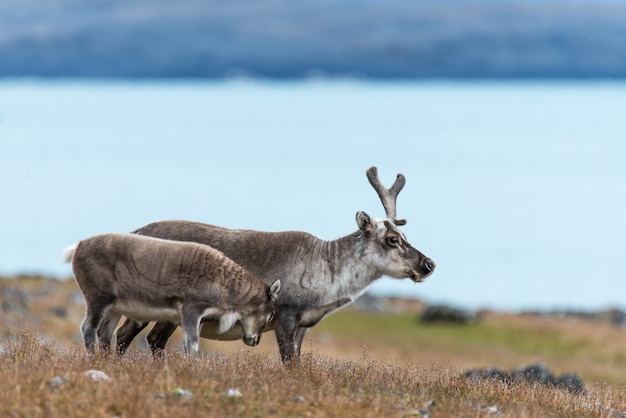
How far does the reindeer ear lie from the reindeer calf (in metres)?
2.28

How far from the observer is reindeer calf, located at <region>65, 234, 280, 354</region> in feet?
55.9

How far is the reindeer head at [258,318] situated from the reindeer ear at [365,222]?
1800 mm

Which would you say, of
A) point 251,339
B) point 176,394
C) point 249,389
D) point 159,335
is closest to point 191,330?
point 251,339

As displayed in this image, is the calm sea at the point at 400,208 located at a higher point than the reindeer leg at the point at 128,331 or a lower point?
higher

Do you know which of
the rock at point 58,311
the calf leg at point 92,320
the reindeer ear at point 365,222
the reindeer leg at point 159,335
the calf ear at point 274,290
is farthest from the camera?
the rock at point 58,311

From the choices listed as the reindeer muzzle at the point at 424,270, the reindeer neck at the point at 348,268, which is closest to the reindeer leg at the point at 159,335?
the reindeer neck at the point at 348,268

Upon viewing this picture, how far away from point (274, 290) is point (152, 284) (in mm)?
1800

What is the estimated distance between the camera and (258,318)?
17734 millimetres

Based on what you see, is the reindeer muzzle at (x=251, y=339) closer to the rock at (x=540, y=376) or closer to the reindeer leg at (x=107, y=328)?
the reindeer leg at (x=107, y=328)

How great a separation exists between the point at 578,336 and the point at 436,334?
6.13 meters

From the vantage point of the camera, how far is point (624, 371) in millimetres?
42875

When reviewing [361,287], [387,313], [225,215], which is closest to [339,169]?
[225,215]

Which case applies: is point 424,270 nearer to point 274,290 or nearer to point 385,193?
point 385,193

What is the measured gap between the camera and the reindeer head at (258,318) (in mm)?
17688
